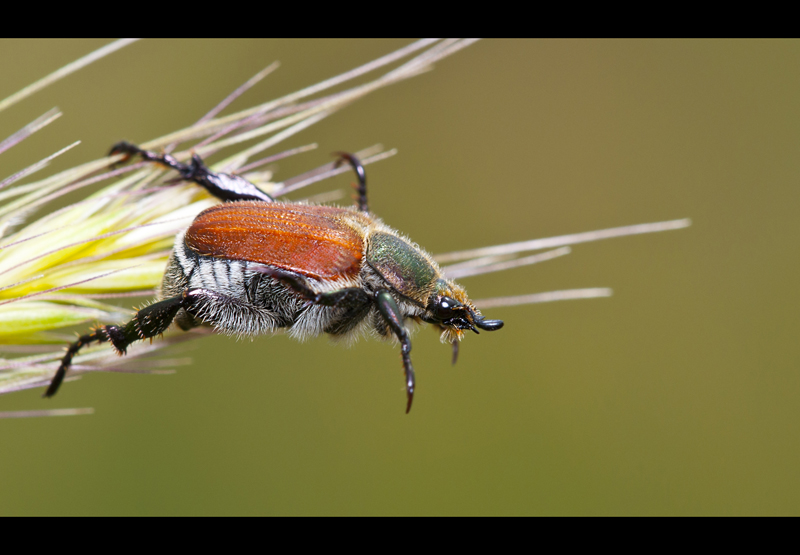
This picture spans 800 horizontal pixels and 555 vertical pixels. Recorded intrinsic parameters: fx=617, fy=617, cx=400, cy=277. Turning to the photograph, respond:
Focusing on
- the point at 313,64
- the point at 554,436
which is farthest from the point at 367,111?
the point at 554,436

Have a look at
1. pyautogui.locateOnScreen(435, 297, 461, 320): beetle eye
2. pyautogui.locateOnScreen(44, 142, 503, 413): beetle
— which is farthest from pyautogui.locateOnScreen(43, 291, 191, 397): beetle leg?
pyautogui.locateOnScreen(435, 297, 461, 320): beetle eye

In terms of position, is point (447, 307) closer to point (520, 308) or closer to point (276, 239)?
point (276, 239)

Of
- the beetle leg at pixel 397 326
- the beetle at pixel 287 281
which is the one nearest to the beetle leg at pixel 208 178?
the beetle at pixel 287 281

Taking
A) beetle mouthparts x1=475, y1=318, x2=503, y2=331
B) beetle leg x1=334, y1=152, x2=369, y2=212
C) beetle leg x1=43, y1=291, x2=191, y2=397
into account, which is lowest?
beetle leg x1=43, y1=291, x2=191, y2=397

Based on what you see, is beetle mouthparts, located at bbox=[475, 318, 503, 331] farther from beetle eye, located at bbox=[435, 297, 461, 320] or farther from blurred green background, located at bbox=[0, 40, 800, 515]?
blurred green background, located at bbox=[0, 40, 800, 515]

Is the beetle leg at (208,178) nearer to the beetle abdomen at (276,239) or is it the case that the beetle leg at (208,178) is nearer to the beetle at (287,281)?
the beetle at (287,281)
